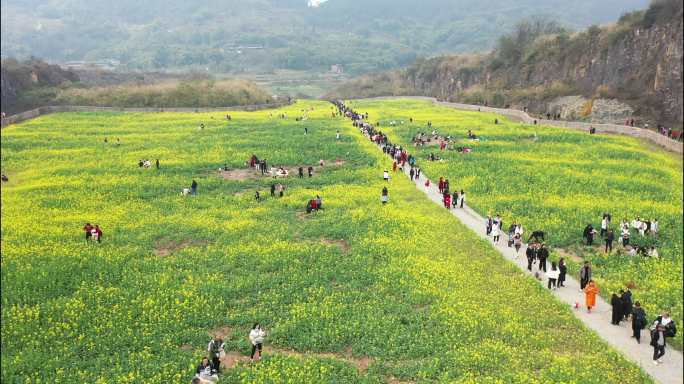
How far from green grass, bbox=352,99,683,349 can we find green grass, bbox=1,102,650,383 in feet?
14.0

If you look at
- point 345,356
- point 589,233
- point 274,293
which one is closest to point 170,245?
point 274,293

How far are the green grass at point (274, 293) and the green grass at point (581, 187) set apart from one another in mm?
4263

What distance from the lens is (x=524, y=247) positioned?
28266mm

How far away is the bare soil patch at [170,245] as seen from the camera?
93.4ft

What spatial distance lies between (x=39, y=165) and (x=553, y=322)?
48655 mm

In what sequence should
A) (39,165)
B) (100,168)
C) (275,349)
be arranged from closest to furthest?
(275,349), (100,168), (39,165)

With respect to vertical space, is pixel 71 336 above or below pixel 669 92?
below

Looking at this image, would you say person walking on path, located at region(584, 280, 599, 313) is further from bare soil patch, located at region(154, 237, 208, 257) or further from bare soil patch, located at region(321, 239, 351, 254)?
bare soil patch, located at region(154, 237, 208, 257)

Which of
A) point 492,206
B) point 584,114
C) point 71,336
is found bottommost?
point 71,336

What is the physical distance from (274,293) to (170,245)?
9447 millimetres

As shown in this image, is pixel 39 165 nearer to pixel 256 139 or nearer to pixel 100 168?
pixel 100 168

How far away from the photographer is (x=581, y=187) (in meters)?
39.9

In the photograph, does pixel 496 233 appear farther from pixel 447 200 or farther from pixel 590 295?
pixel 590 295

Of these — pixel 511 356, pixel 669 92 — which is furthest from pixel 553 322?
pixel 669 92
